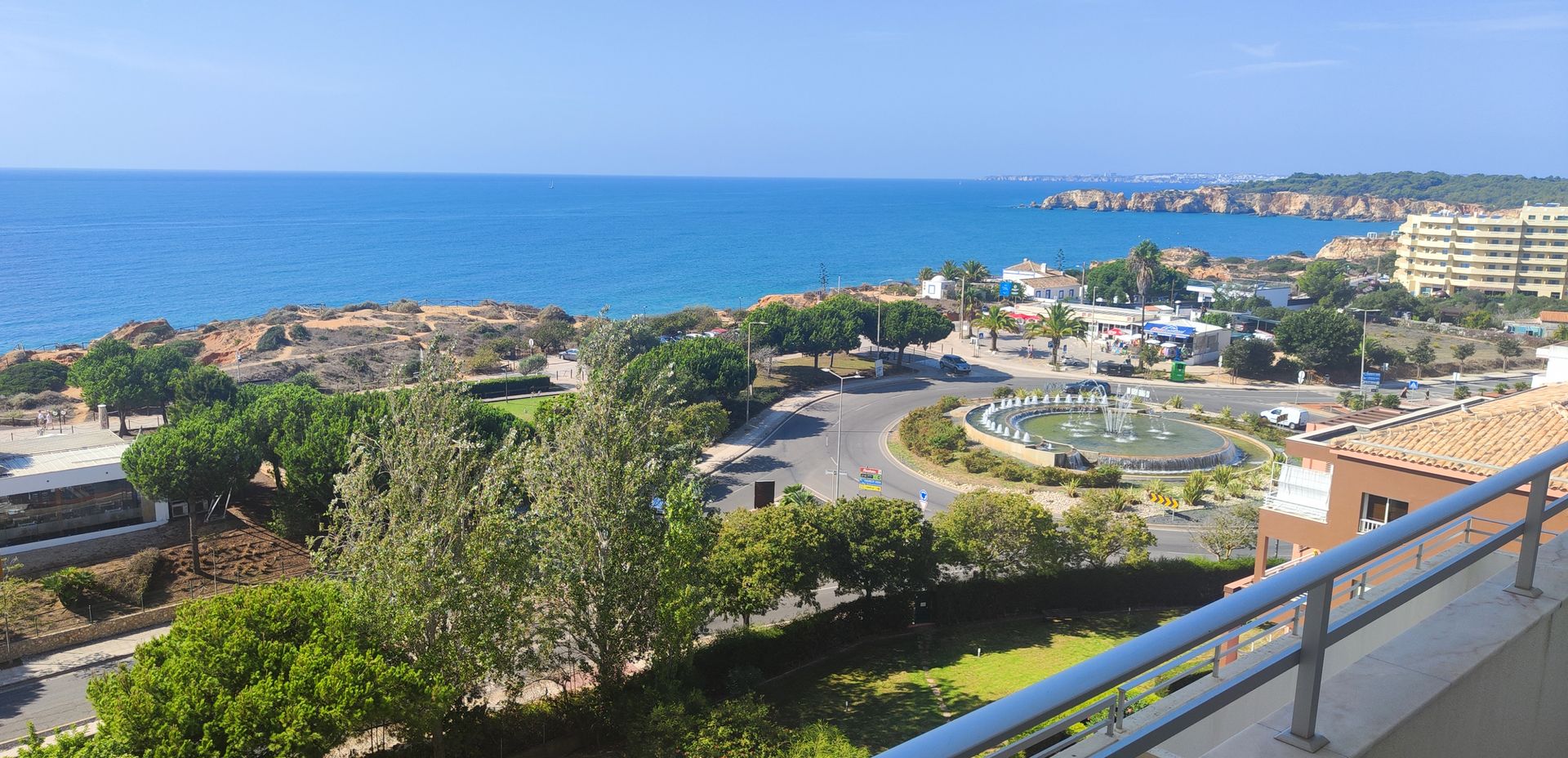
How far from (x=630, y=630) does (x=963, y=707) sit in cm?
737

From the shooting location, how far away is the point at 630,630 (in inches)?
767

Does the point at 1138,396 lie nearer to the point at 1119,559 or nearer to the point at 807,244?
the point at 1119,559

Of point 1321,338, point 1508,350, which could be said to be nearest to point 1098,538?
point 1321,338

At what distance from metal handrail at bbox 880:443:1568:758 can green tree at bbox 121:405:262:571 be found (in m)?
34.7

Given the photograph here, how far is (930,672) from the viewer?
24.0 metres

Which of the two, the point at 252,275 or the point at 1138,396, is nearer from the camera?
the point at 1138,396

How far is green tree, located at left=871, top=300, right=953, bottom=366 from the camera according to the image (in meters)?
66.6

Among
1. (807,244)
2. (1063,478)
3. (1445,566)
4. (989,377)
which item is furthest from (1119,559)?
(807,244)

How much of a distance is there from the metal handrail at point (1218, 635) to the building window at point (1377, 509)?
18.8 meters

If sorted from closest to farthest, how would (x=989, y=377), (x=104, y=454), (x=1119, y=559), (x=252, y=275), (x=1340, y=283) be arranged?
(x=1119, y=559)
(x=104, y=454)
(x=989, y=377)
(x=1340, y=283)
(x=252, y=275)

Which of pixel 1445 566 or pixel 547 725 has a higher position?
pixel 1445 566

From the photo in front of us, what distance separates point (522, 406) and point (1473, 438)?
44.7 metres

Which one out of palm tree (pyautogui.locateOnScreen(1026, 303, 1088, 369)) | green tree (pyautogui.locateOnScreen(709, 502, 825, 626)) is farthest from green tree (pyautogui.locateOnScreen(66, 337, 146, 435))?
palm tree (pyautogui.locateOnScreen(1026, 303, 1088, 369))

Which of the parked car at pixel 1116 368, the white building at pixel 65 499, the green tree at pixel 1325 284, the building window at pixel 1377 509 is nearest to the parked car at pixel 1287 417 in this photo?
the parked car at pixel 1116 368
